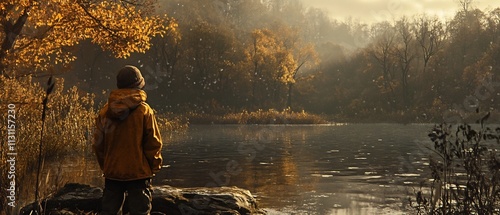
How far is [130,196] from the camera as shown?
253 inches

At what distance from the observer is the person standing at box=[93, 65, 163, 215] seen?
627 centimetres

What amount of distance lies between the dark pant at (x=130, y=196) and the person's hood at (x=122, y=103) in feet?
2.76

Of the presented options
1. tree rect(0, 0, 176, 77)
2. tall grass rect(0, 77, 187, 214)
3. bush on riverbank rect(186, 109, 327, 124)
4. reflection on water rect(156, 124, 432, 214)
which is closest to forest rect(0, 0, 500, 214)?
bush on riverbank rect(186, 109, 327, 124)

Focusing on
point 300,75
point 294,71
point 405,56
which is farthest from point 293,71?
point 405,56

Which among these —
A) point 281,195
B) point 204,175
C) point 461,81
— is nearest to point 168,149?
point 204,175

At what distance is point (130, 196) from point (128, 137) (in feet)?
2.51

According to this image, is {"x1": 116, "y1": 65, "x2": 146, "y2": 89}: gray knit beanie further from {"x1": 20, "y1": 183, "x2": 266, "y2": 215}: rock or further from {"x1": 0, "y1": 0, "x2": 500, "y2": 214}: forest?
{"x1": 0, "y1": 0, "x2": 500, "y2": 214}: forest

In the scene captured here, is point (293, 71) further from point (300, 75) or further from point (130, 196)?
point (130, 196)

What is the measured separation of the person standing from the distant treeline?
48674 millimetres

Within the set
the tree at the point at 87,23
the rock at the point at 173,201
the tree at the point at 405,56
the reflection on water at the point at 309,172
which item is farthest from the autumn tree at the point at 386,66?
the rock at the point at 173,201

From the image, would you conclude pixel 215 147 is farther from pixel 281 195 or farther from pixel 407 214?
pixel 407 214

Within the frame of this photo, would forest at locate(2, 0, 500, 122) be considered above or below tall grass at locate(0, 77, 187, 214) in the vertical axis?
above

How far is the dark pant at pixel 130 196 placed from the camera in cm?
638

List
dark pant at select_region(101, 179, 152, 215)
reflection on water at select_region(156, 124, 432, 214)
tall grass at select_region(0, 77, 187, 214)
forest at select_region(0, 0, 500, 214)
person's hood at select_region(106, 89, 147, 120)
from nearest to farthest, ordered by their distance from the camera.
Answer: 1. person's hood at select_region(106, 89, 147, 120)
2. dark pant at select_region(101, 179, 152, 215)
3. tall grass at select_region(0, 77, 187, 214)
4. reflection on water at select_region(156, 124, 432, 214)
5. forest at select_region(0, 0, 500, 214)
